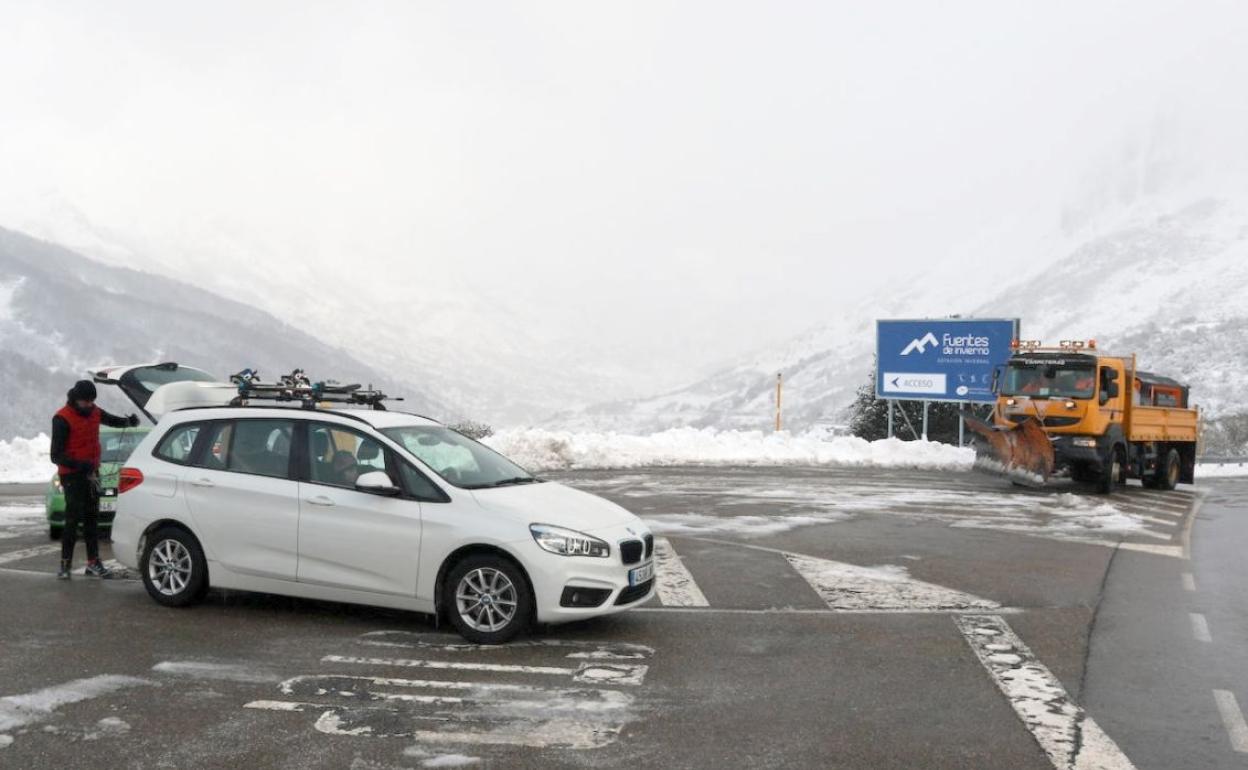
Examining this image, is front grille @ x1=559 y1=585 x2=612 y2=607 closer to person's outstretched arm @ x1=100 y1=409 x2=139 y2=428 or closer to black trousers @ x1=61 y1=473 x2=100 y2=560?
black trousers @ x1=61 y1=473 x2=100 y2=560

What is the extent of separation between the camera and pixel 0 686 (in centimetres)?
616

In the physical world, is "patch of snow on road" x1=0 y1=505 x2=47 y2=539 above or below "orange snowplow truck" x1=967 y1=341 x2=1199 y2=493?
below

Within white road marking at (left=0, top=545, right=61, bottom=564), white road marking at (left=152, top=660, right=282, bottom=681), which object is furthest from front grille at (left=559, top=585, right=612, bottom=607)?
white road marking at (left=0, top=545, right=61, bottom=564)

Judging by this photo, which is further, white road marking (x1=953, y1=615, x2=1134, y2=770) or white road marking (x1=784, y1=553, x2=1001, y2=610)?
white road marking (x1=784, y1=553, x2=1001, y2=610)

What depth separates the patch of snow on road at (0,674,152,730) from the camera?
5555 millimetres

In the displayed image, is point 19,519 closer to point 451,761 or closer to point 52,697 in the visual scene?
point 52,697

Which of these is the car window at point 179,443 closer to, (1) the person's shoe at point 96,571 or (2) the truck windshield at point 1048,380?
(1) the person's shoe at point 96,571

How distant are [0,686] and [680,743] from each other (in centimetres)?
387

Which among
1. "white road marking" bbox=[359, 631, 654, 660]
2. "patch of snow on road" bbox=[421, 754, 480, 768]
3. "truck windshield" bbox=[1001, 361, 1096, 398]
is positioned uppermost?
"truck windshield" bbox=[1001, 361, 1096, 398]

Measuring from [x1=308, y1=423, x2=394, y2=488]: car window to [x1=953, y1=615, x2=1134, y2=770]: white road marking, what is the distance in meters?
4.28

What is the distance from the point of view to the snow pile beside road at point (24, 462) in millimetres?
21922

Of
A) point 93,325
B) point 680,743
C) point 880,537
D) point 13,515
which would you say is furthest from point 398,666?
point 93,325

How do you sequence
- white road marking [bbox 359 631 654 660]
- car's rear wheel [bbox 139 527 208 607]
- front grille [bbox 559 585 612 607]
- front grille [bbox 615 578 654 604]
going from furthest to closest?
car's rear wheel [bbox 139 527 208 607], front grille [bbox 615 578 654 604], front grille [bbox 559 585 612 607], white road marking [bbox 359 631 654 660]

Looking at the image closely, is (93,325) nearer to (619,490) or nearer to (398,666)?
(619,490)
